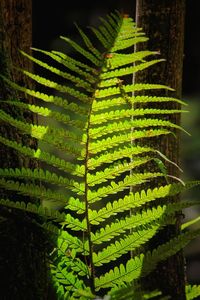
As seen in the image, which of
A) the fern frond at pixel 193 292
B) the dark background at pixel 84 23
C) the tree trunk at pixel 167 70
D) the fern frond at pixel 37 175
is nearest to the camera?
the fern frond at pixel 37 175

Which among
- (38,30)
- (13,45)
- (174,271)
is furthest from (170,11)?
(38,30)

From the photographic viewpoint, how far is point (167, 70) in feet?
6.78

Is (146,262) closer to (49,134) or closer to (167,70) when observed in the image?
(49,134)

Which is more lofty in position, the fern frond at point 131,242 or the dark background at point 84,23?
the dark background at point 84,23

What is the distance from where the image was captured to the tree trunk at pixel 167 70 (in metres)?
2.04

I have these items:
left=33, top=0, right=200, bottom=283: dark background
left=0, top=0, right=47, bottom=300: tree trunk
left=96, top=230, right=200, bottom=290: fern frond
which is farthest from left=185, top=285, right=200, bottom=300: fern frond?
left=33, top=0, right=200, bottom=283: dark background

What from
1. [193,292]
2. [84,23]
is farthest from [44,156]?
[84,23]

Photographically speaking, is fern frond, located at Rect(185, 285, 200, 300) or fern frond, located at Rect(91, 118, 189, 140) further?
fern frond, located at Rect(185, 285, 200, 300)

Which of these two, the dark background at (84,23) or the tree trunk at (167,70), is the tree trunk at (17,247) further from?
the dark background at (84,23)

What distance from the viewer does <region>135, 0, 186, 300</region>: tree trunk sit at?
2.04m

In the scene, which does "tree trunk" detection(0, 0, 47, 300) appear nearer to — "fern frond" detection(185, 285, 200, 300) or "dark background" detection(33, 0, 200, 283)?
"fern frond" detection(185, 285, 200, 300)

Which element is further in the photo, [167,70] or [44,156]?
[167,70]

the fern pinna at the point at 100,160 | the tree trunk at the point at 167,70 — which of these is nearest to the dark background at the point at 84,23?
the tree trunk at the point at 167,70

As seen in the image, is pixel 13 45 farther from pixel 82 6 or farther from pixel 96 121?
pixel 82 6
